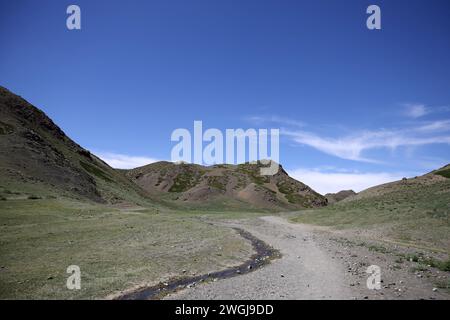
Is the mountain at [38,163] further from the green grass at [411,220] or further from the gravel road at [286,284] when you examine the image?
the green grass at [411,220]

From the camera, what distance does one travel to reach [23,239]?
103 ft

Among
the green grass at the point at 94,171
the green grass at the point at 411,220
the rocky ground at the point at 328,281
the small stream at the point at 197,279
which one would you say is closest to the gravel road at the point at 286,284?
the rocky ground at the point at 328,281

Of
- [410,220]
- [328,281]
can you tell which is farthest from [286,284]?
[410,220]

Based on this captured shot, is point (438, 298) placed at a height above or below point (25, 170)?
below

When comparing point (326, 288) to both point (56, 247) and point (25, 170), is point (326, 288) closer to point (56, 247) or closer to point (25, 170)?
point (56, 247)

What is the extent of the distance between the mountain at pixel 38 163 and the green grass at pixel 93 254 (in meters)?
34.7

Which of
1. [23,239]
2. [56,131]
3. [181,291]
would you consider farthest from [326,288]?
[56,131]

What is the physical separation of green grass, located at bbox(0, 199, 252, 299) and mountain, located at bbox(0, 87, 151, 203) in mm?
34671

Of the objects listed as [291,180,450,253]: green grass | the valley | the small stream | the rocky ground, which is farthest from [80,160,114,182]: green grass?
the rocky ground

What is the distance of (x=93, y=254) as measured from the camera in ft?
86.6

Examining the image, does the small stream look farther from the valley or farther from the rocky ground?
the rocky ground

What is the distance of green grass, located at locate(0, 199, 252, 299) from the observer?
18.4 metres

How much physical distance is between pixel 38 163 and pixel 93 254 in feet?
263
